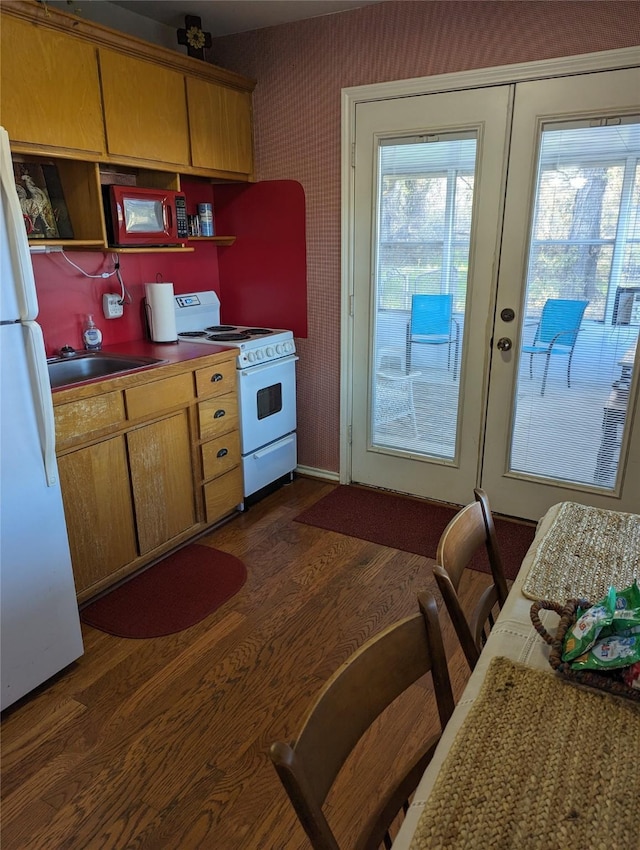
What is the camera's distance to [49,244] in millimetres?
2447

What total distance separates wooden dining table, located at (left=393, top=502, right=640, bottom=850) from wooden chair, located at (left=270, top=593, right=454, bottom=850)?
11 centimetres

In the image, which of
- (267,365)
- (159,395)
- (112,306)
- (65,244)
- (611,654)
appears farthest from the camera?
(267,365)

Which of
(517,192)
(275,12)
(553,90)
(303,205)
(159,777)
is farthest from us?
(303,205)

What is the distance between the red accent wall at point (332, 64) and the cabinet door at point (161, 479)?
105cm

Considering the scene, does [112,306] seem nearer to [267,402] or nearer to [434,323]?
[267,402]

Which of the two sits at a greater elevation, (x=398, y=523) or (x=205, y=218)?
(x=205, y=218)

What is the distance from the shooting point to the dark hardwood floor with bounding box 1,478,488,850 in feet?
5.12

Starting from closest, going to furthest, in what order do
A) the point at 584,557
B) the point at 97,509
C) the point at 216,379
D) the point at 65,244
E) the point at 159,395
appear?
the point at 584,557
the point at 97,509
the point at 65,244
the point at 159,395
the point at 216,379

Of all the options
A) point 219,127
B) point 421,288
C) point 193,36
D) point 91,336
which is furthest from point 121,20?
point 421,288

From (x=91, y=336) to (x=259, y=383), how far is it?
0.89 meters

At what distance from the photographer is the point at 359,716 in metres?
0.95

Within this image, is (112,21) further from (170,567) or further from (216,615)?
(216,615)

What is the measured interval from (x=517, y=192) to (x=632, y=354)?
92 centimetres

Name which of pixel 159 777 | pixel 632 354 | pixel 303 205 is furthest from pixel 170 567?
pixel 632 354
